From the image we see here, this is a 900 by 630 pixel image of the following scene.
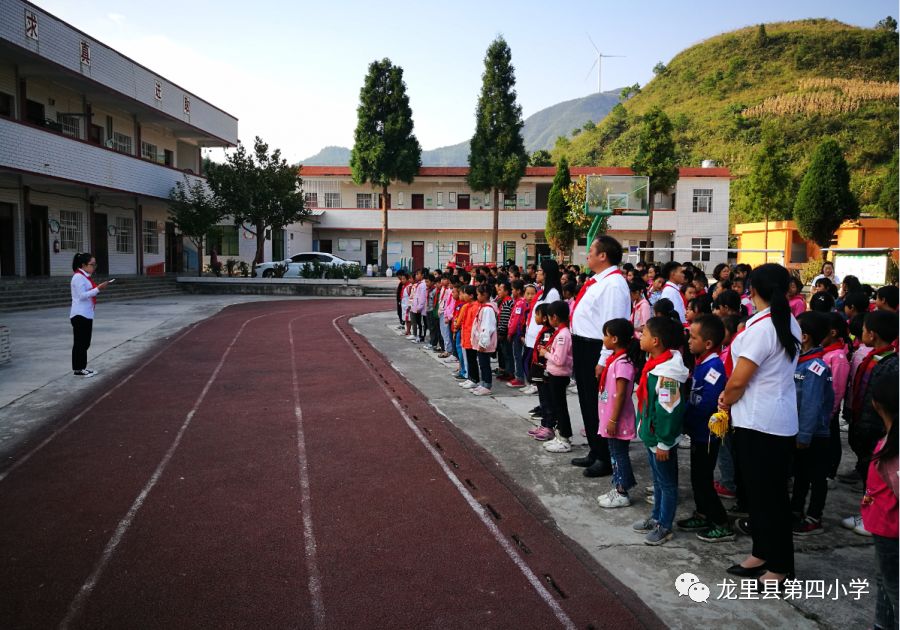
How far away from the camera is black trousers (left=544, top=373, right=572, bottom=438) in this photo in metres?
6.23

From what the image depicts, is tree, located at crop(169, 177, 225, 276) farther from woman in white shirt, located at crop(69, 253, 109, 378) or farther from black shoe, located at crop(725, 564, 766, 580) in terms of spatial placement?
black shoe, located at crop(725, 564, 766, 580)

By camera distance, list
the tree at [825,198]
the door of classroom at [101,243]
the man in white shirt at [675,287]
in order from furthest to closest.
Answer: the tree at [825,198] → the door of classroom at [101,243] → the man in white shirt at [675,287]

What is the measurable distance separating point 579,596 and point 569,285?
5878mm

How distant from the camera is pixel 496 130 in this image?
39.6 meters

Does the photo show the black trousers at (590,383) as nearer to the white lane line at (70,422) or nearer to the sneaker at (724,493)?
the sneaker at (724,493)

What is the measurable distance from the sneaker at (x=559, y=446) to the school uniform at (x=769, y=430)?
2.72 meters

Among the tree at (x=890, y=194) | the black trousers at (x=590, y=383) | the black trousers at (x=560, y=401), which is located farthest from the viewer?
the tree at (x=890, y=194)

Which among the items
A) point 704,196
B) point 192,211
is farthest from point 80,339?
point 704,196

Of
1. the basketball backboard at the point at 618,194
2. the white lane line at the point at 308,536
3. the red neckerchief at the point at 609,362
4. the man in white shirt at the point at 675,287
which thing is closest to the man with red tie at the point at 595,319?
the red neckerchief at the point at 609,362

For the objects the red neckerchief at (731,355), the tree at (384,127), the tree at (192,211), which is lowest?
the red neckerchief at (731,355)

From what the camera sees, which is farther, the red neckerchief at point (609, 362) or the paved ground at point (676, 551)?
the red neckerchief at point (609, 362)

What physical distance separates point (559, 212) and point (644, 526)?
33668 millimetres

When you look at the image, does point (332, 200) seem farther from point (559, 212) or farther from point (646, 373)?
point (646, 373)

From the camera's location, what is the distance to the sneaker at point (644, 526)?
14.9 feet
